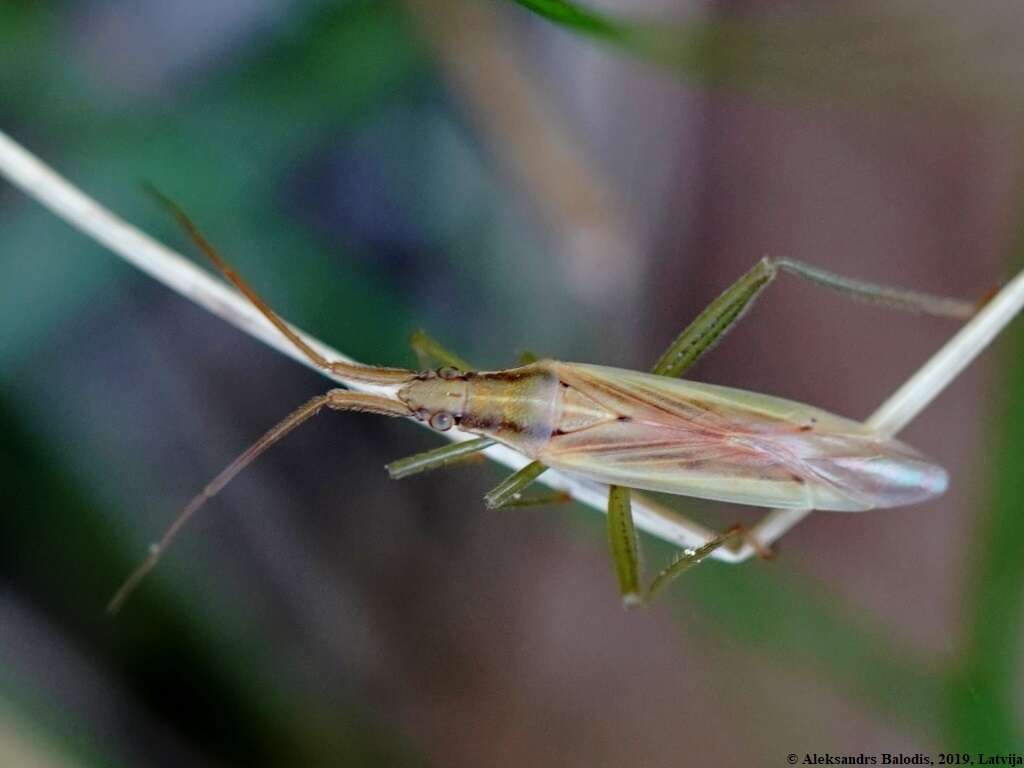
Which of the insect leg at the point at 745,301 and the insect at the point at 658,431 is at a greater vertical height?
the insect leg at the point at 745,301

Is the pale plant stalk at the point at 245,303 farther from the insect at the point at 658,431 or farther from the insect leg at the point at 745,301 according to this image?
the insect leg at the point at 745,301

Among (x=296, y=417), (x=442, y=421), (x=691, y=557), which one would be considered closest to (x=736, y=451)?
(x=691, y=557)

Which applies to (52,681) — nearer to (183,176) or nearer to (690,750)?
(183,176)

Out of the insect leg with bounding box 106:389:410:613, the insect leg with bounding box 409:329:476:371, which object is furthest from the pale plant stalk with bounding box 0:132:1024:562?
the insect leg with bounding box 409:329:476:371

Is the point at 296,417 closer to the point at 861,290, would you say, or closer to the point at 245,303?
the point at 245,303

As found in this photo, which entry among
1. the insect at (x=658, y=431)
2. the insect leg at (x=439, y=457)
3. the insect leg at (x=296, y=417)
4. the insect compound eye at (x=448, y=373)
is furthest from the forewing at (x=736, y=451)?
the insect leg at (x=296, y=417)

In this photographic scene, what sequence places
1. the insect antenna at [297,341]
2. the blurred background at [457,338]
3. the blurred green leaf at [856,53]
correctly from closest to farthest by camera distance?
1. the insect antenna at [297,341]
2. the blurred green leaf at [856,53]
3. the blurred background at [457,338]

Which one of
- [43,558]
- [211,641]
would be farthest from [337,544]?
[43,558]

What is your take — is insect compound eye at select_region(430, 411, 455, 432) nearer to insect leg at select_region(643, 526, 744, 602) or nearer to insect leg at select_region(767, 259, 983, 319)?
insect leg at select_region(643, 526, 744, 602)
